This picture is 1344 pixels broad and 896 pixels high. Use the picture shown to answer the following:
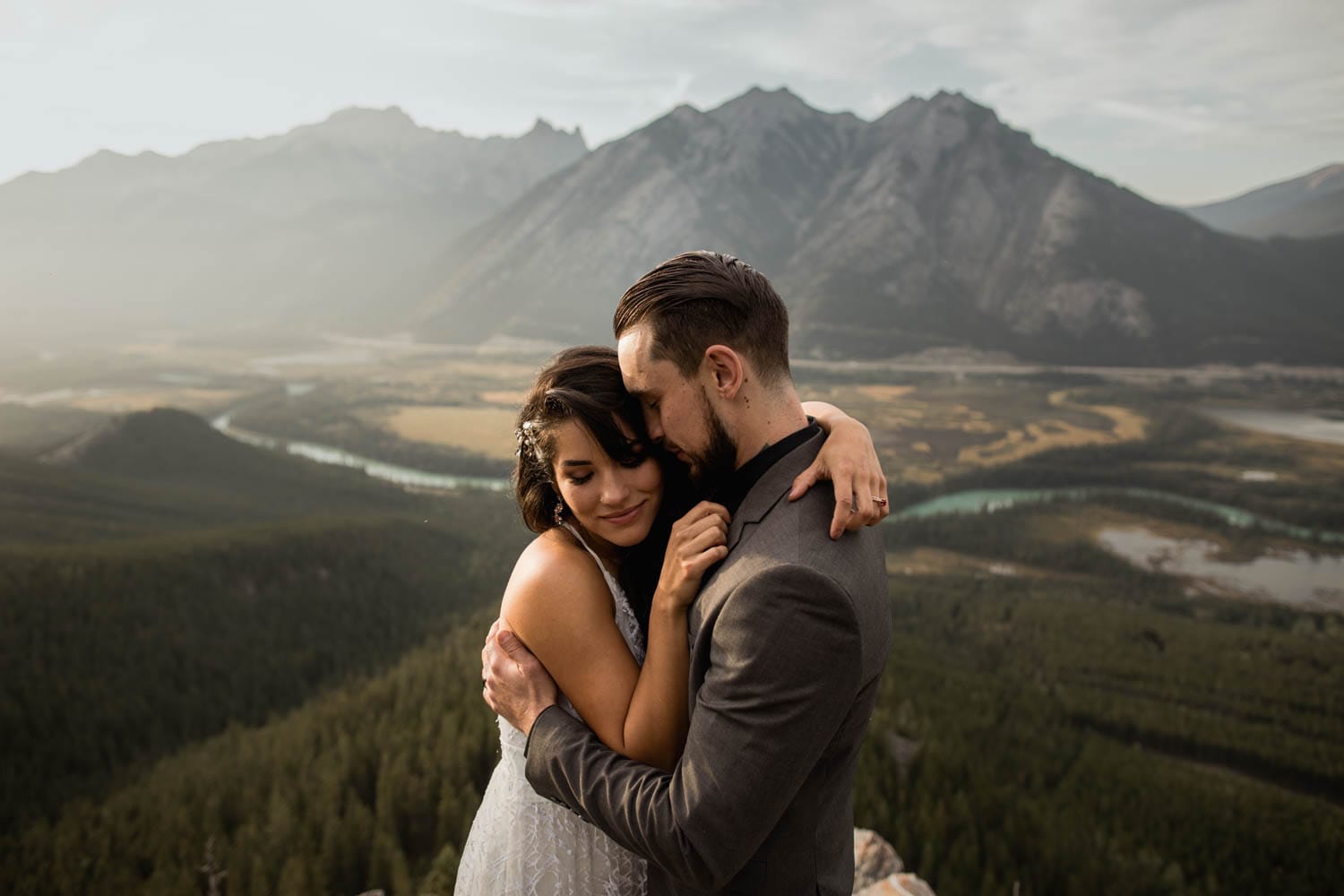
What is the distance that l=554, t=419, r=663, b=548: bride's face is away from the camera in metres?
3.24

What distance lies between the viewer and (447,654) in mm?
30406

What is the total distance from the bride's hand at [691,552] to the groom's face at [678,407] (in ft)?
0.79

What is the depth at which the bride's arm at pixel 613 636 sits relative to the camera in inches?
112

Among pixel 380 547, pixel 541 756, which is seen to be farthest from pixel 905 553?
pixel 541 756

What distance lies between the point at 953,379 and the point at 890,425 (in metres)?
49.5

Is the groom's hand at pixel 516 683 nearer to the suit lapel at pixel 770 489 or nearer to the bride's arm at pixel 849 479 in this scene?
the suit lapel at pixel 770 489

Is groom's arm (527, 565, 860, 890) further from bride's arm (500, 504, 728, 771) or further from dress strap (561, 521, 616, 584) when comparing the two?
dress strap (561, 521, 616, 584)

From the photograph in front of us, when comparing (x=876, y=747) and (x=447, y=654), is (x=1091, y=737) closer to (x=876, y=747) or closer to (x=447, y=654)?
(x=876, y=747)

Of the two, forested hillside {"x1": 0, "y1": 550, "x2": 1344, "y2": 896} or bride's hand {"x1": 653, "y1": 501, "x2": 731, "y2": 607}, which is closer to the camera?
bride's hand {"x1": 653, "y1": 501, "x2": 731, "y2": 607}

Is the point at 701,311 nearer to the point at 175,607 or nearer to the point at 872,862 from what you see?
the point at 872,862

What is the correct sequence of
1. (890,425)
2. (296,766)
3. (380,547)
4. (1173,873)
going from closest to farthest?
(1173,873) → (296,766) → (380,547) → (890,425)

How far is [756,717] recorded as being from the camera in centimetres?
246

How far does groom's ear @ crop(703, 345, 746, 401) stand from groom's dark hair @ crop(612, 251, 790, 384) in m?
0.03

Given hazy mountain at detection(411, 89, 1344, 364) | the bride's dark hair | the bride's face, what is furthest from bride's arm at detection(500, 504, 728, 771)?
hazy mountain at detection(411, 89, 1344, 364)
